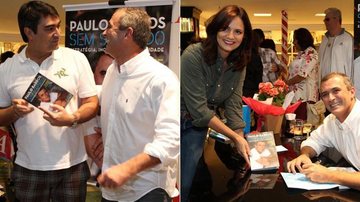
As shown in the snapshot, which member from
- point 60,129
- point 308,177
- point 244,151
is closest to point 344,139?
point 308,177

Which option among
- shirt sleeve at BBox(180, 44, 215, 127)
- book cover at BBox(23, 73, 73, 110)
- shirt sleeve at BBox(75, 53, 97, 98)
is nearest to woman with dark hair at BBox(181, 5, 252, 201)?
shirt sleeve at BBox(180, 44, 215, 127)

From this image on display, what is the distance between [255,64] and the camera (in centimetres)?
400

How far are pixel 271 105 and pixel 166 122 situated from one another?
52.9 inches

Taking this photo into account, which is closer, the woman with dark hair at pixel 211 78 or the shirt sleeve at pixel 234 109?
the woman with dark hair at pixel 211 78

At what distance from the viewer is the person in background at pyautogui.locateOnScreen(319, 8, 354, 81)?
14.2 feet

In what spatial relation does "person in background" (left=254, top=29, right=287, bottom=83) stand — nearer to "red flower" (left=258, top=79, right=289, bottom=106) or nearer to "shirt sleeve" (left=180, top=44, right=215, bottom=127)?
"red flower" (left=258, top=79, right=289, bottom=106)

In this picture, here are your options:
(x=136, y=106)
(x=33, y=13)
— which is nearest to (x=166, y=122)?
(x=136, y=106)

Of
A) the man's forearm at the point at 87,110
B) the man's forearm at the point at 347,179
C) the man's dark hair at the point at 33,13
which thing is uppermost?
the man's dark hair at the point at 33,13

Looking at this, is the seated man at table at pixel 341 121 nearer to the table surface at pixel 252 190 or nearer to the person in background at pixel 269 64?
the table surface at pixel 252 190

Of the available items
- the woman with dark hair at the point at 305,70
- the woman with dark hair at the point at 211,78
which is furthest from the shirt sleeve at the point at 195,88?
the woman with dark hair at the point at 305,70

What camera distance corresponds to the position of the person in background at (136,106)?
1332 mm

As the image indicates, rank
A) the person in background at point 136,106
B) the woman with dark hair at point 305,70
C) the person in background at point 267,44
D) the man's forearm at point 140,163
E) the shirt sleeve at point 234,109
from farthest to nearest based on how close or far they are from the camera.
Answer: the person in background at point 267,44
the woman with dark hair at point 305,70
the shirt sleeve at point 234,109
the person in background at point 136,106
the man's forearm at point 140,163

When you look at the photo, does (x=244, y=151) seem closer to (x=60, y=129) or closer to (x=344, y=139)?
(x=344, y=139)

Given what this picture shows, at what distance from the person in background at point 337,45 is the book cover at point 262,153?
2757mm
